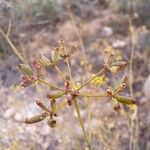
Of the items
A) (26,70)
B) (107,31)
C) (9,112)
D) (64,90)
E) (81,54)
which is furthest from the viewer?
(107,31)

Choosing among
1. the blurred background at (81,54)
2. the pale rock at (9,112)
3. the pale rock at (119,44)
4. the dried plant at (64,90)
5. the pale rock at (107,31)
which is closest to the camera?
the dried plant at (64,90)

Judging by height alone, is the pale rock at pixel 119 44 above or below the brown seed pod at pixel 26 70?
above

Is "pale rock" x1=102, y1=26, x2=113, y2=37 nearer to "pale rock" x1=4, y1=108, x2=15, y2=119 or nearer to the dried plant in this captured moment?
"pale rock" x1=4, y1=108, x2=15, y2=119

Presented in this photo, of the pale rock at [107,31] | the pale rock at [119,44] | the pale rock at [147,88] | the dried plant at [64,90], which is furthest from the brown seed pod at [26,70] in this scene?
the pale rock at [107,31]

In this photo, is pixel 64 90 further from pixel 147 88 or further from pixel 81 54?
pixel 81 54

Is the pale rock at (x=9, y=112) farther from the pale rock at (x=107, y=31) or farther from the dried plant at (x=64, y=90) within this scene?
the dried plant at (x=64, y=90)

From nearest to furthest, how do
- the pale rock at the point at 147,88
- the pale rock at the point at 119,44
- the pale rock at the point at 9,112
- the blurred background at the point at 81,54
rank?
1. the blurred background at the point at 81,54
2. the pale rock at the point at 9,112
3. the pale rock at the point at 147,88
4. the pale rock at the point at 119,44

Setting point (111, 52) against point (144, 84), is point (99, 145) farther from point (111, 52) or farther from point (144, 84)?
point (111, 52)

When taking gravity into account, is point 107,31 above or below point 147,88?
above

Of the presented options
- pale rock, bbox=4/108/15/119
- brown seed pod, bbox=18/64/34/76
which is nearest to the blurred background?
pale rock, bbox=4/108/15/119

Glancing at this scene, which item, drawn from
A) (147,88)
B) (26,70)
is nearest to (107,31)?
(147,88)
